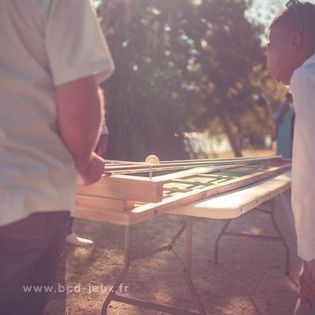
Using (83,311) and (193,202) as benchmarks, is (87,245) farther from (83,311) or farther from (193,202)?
(193,202)

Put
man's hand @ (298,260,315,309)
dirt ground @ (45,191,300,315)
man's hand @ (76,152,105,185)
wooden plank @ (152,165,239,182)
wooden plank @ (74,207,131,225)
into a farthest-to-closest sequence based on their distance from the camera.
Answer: dirt ground @ (45,191,300,315) → wooden plank @ (152,165,239,182) → wooden plank @ (74,207,131,225) → man's hand @ (298,260,315,309) → man's hand @ (76,152,105,185)

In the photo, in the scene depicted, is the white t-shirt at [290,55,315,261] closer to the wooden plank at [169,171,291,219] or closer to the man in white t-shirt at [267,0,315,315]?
the man in white t-shirt at [267,0,315,315]

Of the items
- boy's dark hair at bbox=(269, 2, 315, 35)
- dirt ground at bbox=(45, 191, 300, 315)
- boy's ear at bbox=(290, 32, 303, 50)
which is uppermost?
boy's dark hair at bbox=(269, 2, 315, 35)

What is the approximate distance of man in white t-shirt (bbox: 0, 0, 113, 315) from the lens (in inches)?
45.9

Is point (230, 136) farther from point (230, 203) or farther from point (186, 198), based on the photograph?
point (186, 198)

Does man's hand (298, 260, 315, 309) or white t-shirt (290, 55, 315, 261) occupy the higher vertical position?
white t-shirt (290, 55, 315, 261)

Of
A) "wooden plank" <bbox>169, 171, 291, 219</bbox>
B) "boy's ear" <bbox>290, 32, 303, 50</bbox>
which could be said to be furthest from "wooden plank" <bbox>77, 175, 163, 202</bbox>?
"boy's ear" <bbox>290, 32, 303, 50</bbox>

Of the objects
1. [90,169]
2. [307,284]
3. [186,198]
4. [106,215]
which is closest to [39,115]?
[90,169]

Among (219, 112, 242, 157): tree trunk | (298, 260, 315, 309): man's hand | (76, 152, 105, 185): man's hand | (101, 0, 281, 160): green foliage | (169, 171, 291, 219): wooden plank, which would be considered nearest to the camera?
(76, 152, 105, 185): man's hand

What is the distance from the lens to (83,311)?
127 inches

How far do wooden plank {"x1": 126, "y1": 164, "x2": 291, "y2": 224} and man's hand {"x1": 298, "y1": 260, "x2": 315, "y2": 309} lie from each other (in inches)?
29.3

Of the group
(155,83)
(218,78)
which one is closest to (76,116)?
(155,83)

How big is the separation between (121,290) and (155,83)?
543 cm

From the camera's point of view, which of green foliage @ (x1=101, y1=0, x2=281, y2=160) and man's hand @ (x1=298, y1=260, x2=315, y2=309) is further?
green foliage @ (x1=101, y1=0, x2=281, y2=160)
